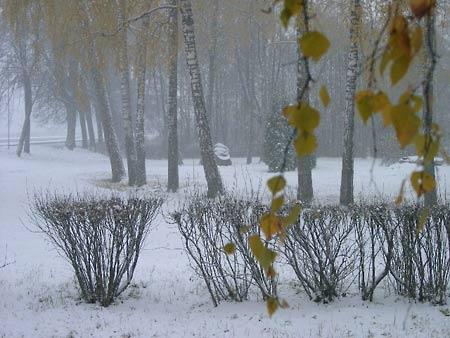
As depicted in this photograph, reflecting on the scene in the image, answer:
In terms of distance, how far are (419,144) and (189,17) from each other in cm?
1146

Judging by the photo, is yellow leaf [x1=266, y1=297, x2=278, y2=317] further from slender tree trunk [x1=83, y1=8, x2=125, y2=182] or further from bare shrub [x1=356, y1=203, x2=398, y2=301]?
slender tree trunk [x1=83, y1=8, x2=125, y2=182]

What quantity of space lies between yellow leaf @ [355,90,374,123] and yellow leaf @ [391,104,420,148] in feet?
0.20

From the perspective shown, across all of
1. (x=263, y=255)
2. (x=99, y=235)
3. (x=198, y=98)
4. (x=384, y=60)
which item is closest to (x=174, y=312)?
(x=99, y=235)

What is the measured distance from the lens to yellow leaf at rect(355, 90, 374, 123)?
1.06 metres

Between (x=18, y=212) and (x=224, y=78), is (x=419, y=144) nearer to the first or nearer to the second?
(x=18, y=212)

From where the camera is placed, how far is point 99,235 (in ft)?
19.2

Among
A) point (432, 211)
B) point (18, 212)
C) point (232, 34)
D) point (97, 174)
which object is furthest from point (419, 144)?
→ point (232, 34)

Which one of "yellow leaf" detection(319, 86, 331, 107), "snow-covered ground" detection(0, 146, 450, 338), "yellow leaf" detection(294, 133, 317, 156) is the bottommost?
"snow-covered ground" detection(0, 146, 450, 338)

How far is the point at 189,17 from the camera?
1202 centimetres

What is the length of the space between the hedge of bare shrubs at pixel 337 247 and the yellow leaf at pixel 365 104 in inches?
168

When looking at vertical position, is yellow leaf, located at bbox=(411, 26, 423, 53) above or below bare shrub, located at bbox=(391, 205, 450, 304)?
above

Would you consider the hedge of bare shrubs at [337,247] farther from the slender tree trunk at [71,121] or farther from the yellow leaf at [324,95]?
the slender tree trunk at [71,121]

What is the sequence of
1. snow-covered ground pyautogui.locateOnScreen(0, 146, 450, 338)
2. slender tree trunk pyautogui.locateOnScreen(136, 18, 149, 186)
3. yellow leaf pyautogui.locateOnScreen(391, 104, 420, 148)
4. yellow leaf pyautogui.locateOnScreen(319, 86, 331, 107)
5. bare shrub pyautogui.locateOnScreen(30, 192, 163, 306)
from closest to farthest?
yellow leaf pyautogui.locateOnScreen(391, 104, 420, 148) < yellow leaf pyautogui.locateOnScreen(319, 86, 331, 107) < snow-covered ground pyautogui.locateOnScreen(0, 146, 450, 338) < bare shrub pyautogui.locateOnScreen(30, 192, 163, 306) < slender tree trunk pyautogui.locateOnScreen(136, 18, 149, 186)

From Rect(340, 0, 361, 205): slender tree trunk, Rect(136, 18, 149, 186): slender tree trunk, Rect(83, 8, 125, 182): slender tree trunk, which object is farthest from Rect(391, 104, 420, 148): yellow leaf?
Rect(83, 8, 125, 182): slender tree trunk
